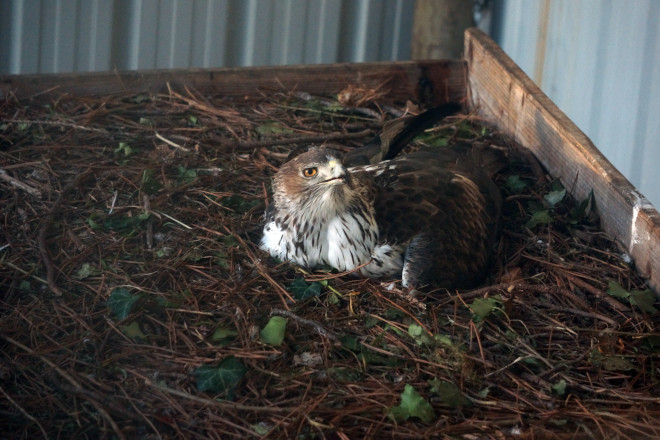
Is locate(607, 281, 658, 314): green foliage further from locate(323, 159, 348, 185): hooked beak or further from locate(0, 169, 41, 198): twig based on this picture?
locate(0, 169, 41, 198): twig

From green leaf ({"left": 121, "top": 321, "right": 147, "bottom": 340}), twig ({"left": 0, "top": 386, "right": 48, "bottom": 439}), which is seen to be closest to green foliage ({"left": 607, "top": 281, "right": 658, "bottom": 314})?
green leaf ({"left": 121, "top": 321, "right": 147, "bottom": 340})

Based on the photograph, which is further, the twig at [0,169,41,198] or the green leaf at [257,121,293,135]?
the green leaf at [257,121,293,135]

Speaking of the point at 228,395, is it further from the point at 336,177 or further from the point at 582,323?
the point at 582,323

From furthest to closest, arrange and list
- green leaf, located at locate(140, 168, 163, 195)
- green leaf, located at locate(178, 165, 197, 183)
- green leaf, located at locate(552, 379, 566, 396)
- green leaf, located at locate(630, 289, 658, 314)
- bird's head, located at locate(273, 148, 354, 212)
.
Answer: green leaf, located at locate(178, 165, 197, 183) < green leaf, located at locate(140, 168, 163, 195) < bird's head, located at locate(273, 148, 354, 212) < green leaf, located at locate(630, 289, 658, 314) < green leaf, located at locate(552, 379, 566, 396)

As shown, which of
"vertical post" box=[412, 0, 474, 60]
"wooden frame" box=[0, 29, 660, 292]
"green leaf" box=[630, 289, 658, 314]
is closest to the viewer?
"green leaf" box=[630, 289, 658, 314]

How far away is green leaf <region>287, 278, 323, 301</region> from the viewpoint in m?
3.57

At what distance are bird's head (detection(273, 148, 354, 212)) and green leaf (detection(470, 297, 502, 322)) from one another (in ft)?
2.41

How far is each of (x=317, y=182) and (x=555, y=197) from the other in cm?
139

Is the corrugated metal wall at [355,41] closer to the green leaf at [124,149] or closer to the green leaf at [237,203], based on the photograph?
the green leaf at [124,149]

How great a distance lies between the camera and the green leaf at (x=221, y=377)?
292 centimetres

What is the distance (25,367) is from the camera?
2984 mm

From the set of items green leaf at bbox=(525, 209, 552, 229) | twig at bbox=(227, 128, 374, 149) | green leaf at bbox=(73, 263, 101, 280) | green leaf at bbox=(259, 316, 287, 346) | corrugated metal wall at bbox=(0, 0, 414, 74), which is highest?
corrugated metal wall at bbox=(0, 0, 414, 74)

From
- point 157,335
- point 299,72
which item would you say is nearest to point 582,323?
point 157,335

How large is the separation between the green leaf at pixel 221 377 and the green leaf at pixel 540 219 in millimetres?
1850
